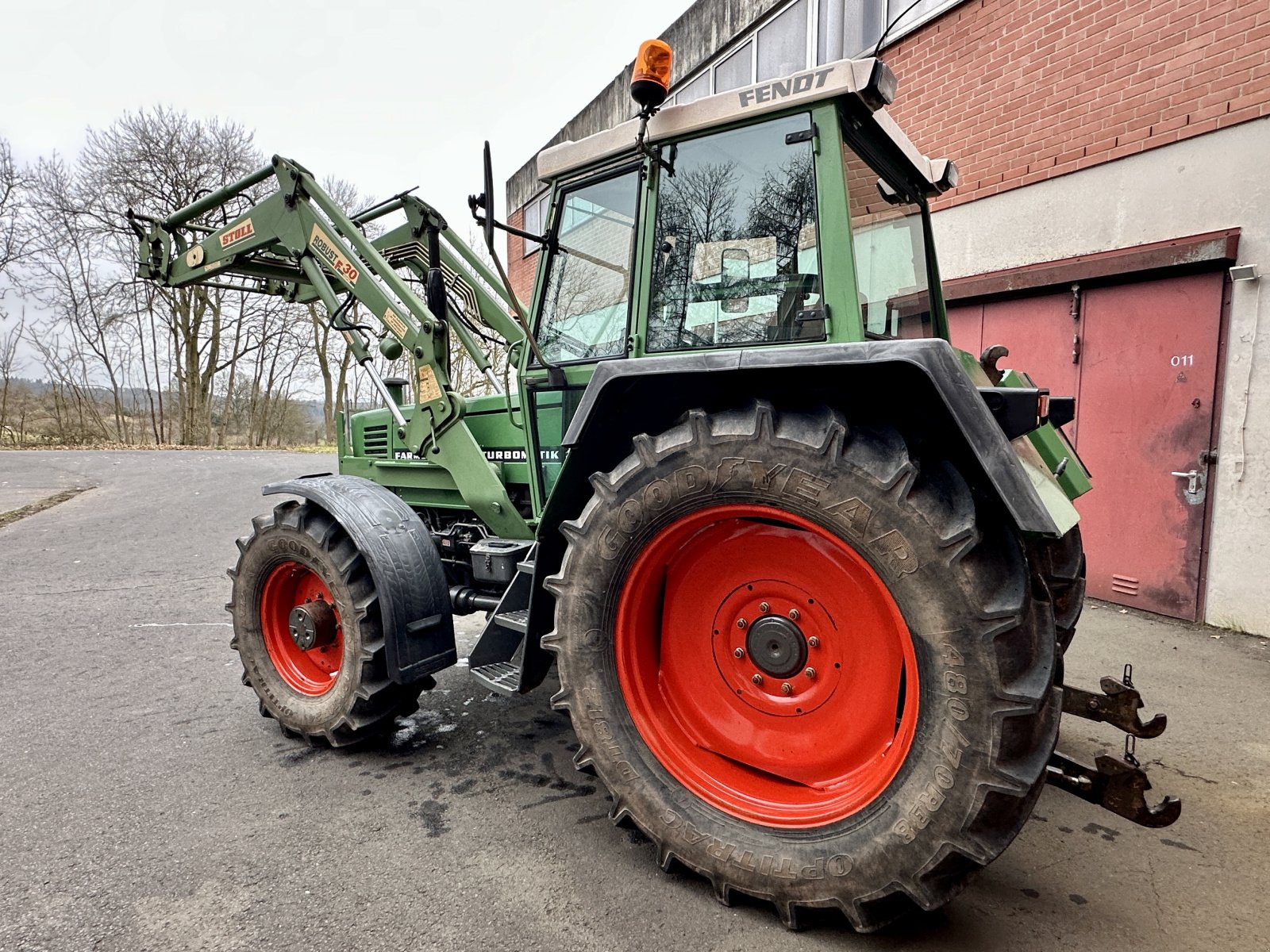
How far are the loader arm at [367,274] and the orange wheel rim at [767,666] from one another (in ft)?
3.80

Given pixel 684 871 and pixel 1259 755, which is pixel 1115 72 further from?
pixel 684 871

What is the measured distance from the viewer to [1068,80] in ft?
16.9

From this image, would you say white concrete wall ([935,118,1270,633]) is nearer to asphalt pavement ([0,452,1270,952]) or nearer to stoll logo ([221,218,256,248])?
asphalt pavement ([0,452,1270,952])

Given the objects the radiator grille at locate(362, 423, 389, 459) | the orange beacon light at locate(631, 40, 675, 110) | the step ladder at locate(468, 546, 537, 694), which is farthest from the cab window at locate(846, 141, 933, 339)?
the radiator grille at locate(362, 423, 389, 459)

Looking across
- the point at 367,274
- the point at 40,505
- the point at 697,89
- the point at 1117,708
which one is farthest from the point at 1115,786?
the point at 40,505

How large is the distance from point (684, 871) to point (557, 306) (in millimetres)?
2058

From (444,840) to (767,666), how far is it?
1.21 m

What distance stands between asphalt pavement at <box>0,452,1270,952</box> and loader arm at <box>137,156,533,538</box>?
1201 millimetres

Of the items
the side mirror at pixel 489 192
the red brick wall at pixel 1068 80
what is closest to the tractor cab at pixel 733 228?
the side mirror at pixel 489 192

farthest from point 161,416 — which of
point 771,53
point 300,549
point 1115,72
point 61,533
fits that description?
point 1115,72

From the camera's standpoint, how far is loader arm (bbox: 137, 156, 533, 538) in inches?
129

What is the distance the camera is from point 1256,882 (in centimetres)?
211

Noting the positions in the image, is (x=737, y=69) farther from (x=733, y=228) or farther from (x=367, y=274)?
(x=733, y=228)

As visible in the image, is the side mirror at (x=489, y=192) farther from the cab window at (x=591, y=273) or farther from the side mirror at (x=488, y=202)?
the cab window at (x=591, y=273)
